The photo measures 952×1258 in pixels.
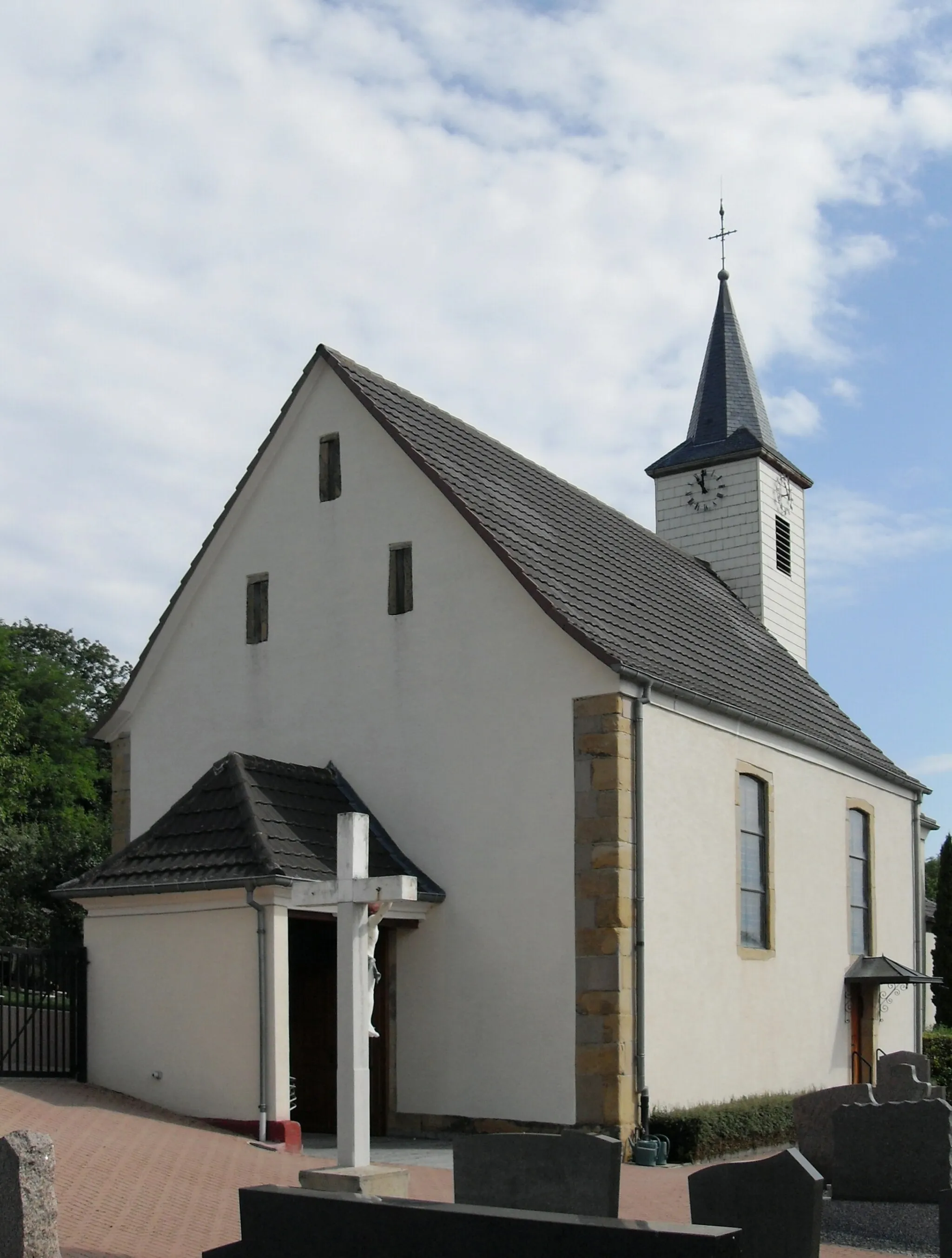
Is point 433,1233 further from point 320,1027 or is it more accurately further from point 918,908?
point 918,908

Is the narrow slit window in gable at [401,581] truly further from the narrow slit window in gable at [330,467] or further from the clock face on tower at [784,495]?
the clock face on tower at [784,495]

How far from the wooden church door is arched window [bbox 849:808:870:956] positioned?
8655 millimetres

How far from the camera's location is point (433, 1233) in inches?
246

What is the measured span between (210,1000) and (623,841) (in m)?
4.57

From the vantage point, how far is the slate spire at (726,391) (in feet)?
95.5

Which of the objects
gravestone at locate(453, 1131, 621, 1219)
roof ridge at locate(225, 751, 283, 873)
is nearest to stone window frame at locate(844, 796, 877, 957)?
roof ridge at locate(225, 751, 283, 873)

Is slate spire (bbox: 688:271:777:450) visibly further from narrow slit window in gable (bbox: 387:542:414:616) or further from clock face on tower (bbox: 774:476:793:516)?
narrow slit window in gable (bbox: 387:542:414:616)

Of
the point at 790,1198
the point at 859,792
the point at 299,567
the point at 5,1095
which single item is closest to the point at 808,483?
the point at 859,792

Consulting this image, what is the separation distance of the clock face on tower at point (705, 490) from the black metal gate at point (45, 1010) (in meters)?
16.0

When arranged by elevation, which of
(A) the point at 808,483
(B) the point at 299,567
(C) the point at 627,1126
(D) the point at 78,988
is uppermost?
(A) the point at 808,483

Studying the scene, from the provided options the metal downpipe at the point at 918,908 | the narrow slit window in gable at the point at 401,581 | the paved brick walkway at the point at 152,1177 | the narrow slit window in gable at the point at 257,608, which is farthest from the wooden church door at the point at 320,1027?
the metal downpipe at the point at 918,908

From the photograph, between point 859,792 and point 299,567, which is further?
point 859,792

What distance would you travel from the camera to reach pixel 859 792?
23125 millimetres

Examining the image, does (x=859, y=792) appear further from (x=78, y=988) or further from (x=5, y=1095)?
(x=5, y=1095)
